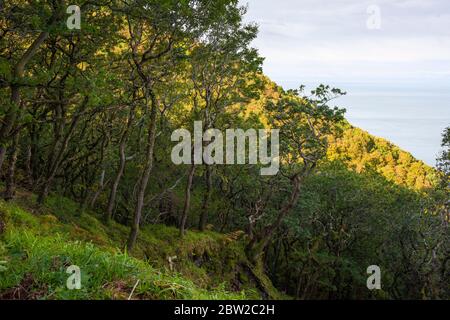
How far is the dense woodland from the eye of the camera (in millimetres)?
13016

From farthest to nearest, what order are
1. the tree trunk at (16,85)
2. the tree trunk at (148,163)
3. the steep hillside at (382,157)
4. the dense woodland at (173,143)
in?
the steep hillside at (382,157) → the tree trunk at (148,163) → the dense woodland at (173,143) → the tree trunk at (16,85)

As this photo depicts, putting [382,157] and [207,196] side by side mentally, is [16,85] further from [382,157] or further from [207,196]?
[382,157]

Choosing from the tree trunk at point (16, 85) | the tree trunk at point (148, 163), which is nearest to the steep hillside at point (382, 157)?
the tree trunk at point (148, 163)

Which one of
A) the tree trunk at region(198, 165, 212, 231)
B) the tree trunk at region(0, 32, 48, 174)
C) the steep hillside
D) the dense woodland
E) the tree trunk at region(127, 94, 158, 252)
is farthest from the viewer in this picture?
the steep hillside

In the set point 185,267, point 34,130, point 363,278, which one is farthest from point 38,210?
point 363,278

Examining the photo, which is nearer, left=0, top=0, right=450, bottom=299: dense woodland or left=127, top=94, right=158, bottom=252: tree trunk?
left=0, top=0, right=450, bottom=299: dense woodland

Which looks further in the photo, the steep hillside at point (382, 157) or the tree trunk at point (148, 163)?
the steep hillside at point (382, 157)

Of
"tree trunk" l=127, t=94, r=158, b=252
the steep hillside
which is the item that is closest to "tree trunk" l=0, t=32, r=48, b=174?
"tree trunk" l=127, t=94, r=158, b=252

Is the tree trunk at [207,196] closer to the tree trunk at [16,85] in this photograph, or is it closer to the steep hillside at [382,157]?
the tree trunk at [16,85]

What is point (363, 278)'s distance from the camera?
3169cm

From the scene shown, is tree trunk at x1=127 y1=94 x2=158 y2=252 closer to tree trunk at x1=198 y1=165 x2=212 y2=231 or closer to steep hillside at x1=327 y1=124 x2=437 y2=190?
tree trunk at x1=198 y1=165 x2=212 y2=231

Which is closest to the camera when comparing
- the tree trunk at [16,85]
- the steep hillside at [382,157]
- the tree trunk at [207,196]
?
the tree trunk at [16,85]

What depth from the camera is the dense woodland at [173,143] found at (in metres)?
13.0

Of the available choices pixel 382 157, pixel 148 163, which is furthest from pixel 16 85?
pixel 382 157
